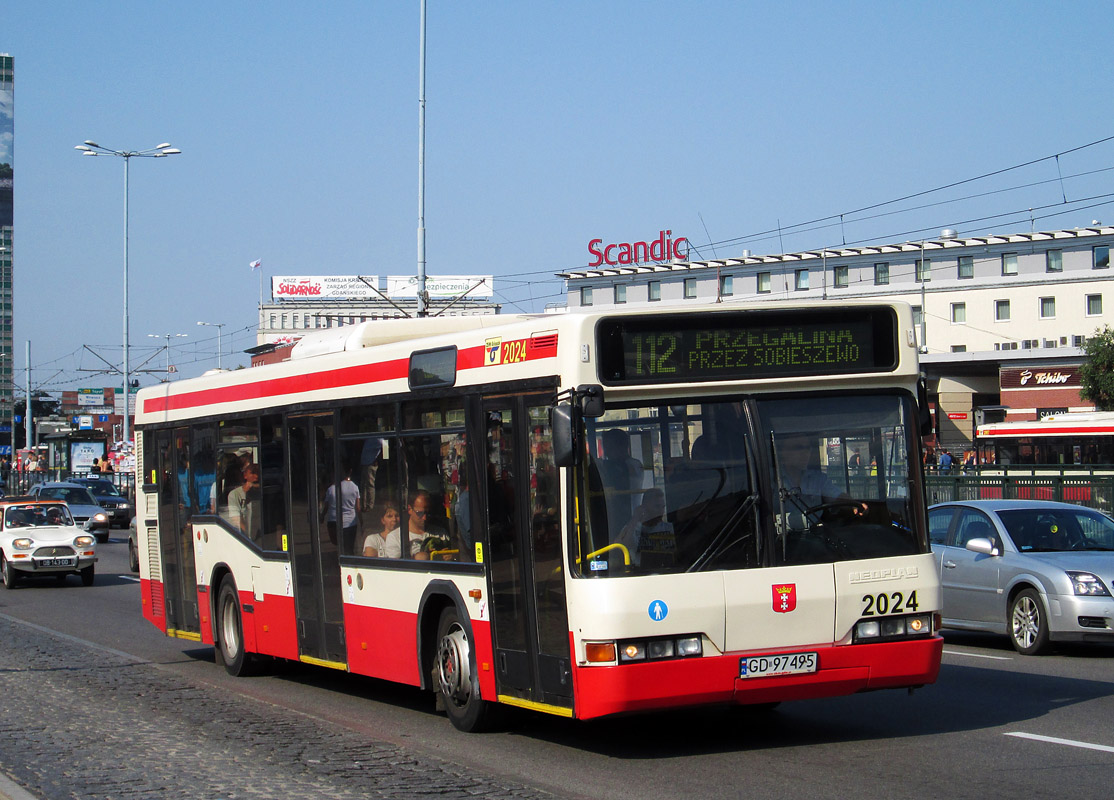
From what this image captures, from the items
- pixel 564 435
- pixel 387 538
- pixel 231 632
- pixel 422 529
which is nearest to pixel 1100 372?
pixel 231 632

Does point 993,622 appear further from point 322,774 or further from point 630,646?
point 322,774

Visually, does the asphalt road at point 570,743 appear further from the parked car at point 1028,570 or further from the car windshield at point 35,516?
the car windshield at point 35,516

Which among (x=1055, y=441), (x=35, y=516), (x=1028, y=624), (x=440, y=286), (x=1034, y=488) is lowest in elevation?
(x=1028, y=624)

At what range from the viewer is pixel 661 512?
751cm

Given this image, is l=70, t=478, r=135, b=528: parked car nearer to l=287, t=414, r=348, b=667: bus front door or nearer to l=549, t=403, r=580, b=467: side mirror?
l=287, t=414, r=348, b=667: bus front door

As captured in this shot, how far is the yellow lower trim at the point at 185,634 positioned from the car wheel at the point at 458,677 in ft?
17.7

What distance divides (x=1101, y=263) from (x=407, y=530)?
83.6 m

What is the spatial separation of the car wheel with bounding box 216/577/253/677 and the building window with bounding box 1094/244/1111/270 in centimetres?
8103

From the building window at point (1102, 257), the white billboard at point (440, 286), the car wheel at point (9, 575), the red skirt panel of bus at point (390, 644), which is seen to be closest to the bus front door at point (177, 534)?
the red skirt panel of bus at point (390, 644)

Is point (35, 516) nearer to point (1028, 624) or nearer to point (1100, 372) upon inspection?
point (1028, 624)

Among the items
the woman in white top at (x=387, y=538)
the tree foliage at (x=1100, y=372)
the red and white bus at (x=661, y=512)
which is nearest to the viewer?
the red and white bus at (x=661, y=512)

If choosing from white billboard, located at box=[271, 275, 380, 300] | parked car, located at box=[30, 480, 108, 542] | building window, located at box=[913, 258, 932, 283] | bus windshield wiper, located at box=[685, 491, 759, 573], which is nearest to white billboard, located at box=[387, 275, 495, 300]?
white billboard, located at box=[271, 275, 380, 300]

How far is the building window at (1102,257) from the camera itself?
278ft

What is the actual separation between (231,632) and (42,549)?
1355cm
